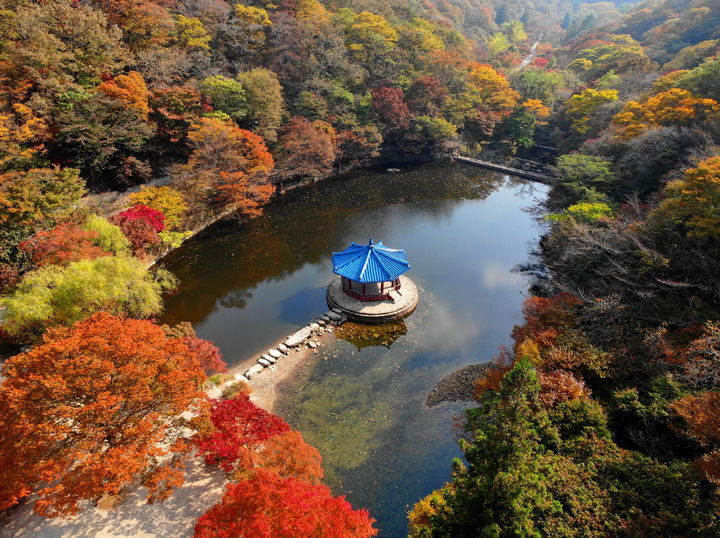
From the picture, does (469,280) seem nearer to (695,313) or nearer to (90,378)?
(695,313)

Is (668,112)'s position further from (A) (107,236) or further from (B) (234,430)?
(A) (107,236)

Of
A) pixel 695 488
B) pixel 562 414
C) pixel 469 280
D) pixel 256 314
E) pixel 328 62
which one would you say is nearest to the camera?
pixel 695 488

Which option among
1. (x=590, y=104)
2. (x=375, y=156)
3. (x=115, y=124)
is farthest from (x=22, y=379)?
(x=590, y=104)

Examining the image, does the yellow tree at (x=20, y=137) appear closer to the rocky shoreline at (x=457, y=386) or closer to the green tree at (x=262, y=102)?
the green tree at (x=262, y=102)

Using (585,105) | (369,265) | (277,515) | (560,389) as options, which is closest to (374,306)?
(369,265)

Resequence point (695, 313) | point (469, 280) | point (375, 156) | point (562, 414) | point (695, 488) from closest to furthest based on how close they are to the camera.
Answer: point (695, 488) → point (562, 414) → point (695, 313) → point (469, 280) → point (375, 156)

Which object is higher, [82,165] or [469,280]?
[82,165]
